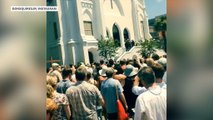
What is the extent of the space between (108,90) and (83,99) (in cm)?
69

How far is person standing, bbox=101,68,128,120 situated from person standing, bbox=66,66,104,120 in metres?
0.52

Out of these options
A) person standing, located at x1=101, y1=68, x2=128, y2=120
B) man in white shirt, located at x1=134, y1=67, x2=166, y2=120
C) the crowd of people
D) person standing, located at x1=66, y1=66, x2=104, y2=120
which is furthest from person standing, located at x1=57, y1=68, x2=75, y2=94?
man in white shirt, located at x1=134, y1=67, x2=166, y2=120

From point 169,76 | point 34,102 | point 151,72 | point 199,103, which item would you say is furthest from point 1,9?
point 151,72

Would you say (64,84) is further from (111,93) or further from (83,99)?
(111,93)

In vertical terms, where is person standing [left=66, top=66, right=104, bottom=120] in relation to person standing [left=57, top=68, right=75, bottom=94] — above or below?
below

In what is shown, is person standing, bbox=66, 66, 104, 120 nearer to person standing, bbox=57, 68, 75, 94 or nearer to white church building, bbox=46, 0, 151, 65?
person standing, bbox=57, 68, 75, 94

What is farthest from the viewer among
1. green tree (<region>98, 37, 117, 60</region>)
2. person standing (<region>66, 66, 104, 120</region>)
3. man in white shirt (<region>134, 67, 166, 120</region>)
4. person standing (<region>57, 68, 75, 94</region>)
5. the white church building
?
person standing (<region>57, 68, 75, 94</region>)

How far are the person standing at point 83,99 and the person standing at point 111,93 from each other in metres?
0.52

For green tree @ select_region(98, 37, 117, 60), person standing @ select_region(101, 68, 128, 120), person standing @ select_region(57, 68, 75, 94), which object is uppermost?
green tree @ select_region(98, 37, 117, 60)

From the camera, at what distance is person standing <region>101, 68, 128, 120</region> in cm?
404

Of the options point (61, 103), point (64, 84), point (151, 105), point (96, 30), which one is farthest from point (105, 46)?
point (64, 84)

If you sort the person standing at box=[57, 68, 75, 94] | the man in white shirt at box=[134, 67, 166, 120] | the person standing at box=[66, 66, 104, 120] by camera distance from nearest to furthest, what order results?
the man in white shirt at box=[134, 67, 166, 120] → the person standing at box=[66, 66, 104, 120] → the person standing at box=[57, 68, 75, 94]

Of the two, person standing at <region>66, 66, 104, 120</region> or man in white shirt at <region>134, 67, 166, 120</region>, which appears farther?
person standing at <region>66, 66, 104, 120</region>

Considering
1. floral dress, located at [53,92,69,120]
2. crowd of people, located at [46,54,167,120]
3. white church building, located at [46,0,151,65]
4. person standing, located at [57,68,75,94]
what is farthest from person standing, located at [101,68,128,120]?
white church building, located at [46,0,151,65]
